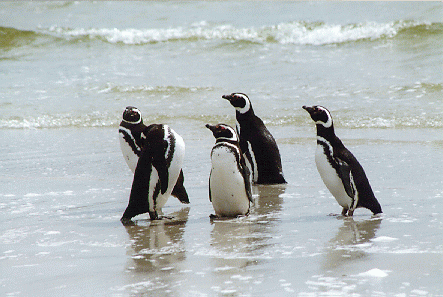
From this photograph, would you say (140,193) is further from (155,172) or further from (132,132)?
(132,132)

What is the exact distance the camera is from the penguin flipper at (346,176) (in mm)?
3959

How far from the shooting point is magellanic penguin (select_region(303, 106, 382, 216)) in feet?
13.0

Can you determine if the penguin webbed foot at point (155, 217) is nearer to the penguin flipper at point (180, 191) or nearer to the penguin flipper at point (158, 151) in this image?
the penguin flipper at point (158, 151)

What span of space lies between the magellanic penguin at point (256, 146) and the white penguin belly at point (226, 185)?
123 cm

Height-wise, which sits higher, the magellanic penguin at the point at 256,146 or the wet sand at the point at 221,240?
the magellanic penguin at the point at 256,146

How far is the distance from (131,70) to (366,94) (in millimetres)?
6098

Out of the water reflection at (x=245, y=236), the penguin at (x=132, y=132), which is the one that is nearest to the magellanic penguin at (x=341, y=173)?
the water reflection at (x=245, y=236)

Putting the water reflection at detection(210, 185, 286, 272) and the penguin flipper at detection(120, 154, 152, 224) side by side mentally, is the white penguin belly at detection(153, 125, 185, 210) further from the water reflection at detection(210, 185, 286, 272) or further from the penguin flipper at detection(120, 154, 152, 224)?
the water reflection at detection(210, 185, 286, 272)

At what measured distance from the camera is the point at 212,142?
7562mm

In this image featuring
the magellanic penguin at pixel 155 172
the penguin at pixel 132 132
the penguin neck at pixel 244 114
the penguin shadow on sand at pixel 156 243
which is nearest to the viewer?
the penguin shadow on sand at pixel 156 243

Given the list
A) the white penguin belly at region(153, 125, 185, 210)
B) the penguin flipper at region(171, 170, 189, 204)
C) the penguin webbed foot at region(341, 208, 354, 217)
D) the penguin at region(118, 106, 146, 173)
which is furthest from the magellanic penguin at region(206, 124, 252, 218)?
the penguin at region(118, 106, 146, 173)

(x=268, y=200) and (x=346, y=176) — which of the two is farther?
(x=268, y=200)

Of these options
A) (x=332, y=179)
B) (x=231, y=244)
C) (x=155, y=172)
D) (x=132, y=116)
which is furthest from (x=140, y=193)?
(x=332, y=179)

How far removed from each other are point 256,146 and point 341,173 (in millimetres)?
1625
